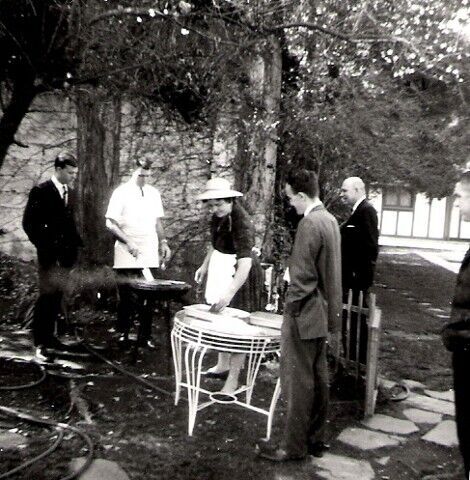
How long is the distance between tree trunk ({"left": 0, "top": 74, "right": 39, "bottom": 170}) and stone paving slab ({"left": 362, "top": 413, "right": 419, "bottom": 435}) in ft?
11.0

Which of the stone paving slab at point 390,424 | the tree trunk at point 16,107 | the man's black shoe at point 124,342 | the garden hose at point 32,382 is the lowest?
the stone paving slab at point 390,424

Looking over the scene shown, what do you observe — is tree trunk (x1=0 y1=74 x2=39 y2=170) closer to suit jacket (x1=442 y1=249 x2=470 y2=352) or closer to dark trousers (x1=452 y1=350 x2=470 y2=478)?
suit jacket (x1=442 y1=249 x2=470 y2=352)

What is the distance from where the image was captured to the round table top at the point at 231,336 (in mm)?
4156

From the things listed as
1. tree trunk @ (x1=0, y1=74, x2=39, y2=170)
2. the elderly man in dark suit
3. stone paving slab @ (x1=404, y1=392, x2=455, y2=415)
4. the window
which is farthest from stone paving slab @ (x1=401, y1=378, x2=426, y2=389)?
the window

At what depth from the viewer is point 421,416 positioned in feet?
17.0

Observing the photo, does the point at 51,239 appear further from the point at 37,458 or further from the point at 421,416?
the point at 421,416

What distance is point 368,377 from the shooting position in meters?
4.93

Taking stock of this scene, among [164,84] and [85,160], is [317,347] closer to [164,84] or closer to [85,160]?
[164,84]

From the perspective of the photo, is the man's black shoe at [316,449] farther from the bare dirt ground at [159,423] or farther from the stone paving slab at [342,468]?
the bare dirt ground at [159,423]

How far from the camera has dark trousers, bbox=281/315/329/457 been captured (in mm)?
3982

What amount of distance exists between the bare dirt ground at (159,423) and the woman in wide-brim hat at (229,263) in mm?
366

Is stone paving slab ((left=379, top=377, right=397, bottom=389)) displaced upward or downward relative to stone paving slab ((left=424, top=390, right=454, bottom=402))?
upward

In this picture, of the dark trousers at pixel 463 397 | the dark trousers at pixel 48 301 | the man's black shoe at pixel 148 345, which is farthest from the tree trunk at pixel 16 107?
the dark trousers at pixel 463 397

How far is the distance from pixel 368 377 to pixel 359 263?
1493 mm
